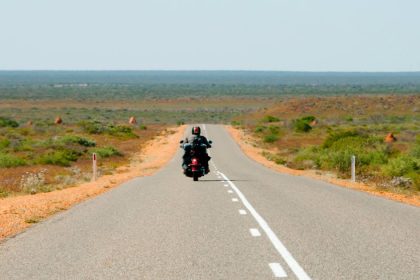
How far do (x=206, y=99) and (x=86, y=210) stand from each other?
577 feet

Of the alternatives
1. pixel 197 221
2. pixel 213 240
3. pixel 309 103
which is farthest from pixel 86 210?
pixel 309 103

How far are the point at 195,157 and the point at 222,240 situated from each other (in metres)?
13.1

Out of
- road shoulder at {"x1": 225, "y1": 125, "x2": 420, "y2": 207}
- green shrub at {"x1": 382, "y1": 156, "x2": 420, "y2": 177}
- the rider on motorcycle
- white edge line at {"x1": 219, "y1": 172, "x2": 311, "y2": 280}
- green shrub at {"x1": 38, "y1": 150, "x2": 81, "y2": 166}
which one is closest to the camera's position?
white edge line at {"x1": 219, "y1": 172, "x2": 311, "y2": 280}

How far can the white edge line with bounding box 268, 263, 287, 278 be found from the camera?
8.72 m

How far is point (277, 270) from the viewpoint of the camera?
904 cm

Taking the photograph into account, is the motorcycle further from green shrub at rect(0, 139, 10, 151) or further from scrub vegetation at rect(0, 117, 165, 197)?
green shrub at rect(0, 139, 10, 151)

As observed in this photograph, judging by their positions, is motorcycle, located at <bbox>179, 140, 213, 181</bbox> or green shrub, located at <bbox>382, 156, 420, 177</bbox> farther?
green shrub, located at <bbox>382, 156, 420, 177</bbox>

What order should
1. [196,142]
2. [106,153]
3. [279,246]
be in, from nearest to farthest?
[279,246] < [196,142] < [106,153]

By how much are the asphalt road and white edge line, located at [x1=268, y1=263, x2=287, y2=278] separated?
0.01m

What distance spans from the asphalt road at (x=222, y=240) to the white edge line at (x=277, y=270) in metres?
0.01

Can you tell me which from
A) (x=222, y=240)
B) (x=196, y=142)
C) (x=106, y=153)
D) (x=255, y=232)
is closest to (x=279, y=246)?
(x=222, y=240)

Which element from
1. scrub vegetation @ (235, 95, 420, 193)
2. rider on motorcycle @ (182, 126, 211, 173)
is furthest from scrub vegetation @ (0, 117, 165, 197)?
scrub vegetation @ (235, 95, 420, 193)

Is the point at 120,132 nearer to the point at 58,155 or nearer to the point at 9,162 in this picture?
the point at 58,155

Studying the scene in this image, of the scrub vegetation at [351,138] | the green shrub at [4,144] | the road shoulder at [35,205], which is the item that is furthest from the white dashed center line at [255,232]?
the green shrub at [4,144]
